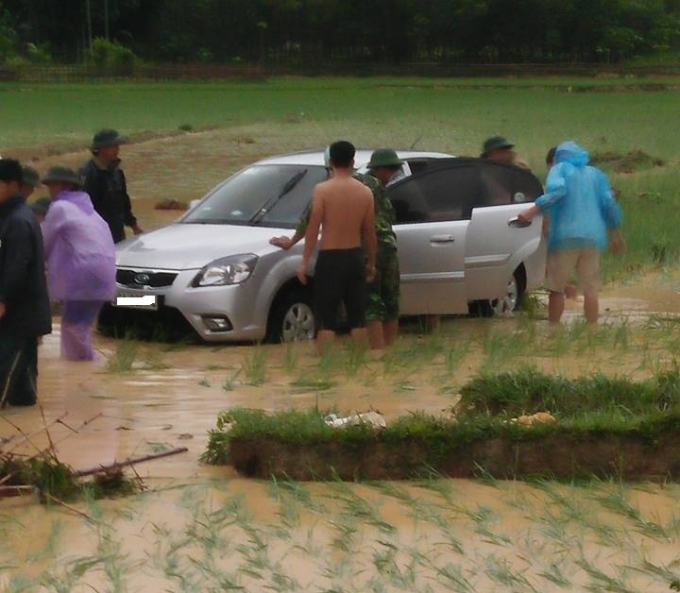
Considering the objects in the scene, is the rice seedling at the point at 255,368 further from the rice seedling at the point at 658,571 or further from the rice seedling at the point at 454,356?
the rice seedling at the point at 658,571

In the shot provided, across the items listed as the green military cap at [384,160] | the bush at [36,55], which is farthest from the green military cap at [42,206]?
the bush at [36,55]

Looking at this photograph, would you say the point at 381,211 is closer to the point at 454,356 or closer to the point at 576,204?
the point at 454,356

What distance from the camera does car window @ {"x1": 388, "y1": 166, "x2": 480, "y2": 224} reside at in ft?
43.4

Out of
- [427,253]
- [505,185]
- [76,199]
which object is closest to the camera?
[76,199]

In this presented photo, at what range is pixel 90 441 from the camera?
9.11 meters

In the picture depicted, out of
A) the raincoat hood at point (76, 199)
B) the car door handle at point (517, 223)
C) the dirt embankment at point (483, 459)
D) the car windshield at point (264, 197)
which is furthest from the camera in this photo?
the car door handle at point (517, 223)

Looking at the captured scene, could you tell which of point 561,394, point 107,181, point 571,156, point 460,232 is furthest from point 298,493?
point 107,181

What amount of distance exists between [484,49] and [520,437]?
84.8 m

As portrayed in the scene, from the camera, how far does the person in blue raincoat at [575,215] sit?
13.1 metres

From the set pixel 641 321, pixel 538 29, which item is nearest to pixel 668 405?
pixel 641 321

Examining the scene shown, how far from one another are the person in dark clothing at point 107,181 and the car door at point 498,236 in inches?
116

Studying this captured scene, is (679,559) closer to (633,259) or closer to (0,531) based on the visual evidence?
(0,531)

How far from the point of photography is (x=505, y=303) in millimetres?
14594

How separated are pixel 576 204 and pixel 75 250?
13.6 feet
